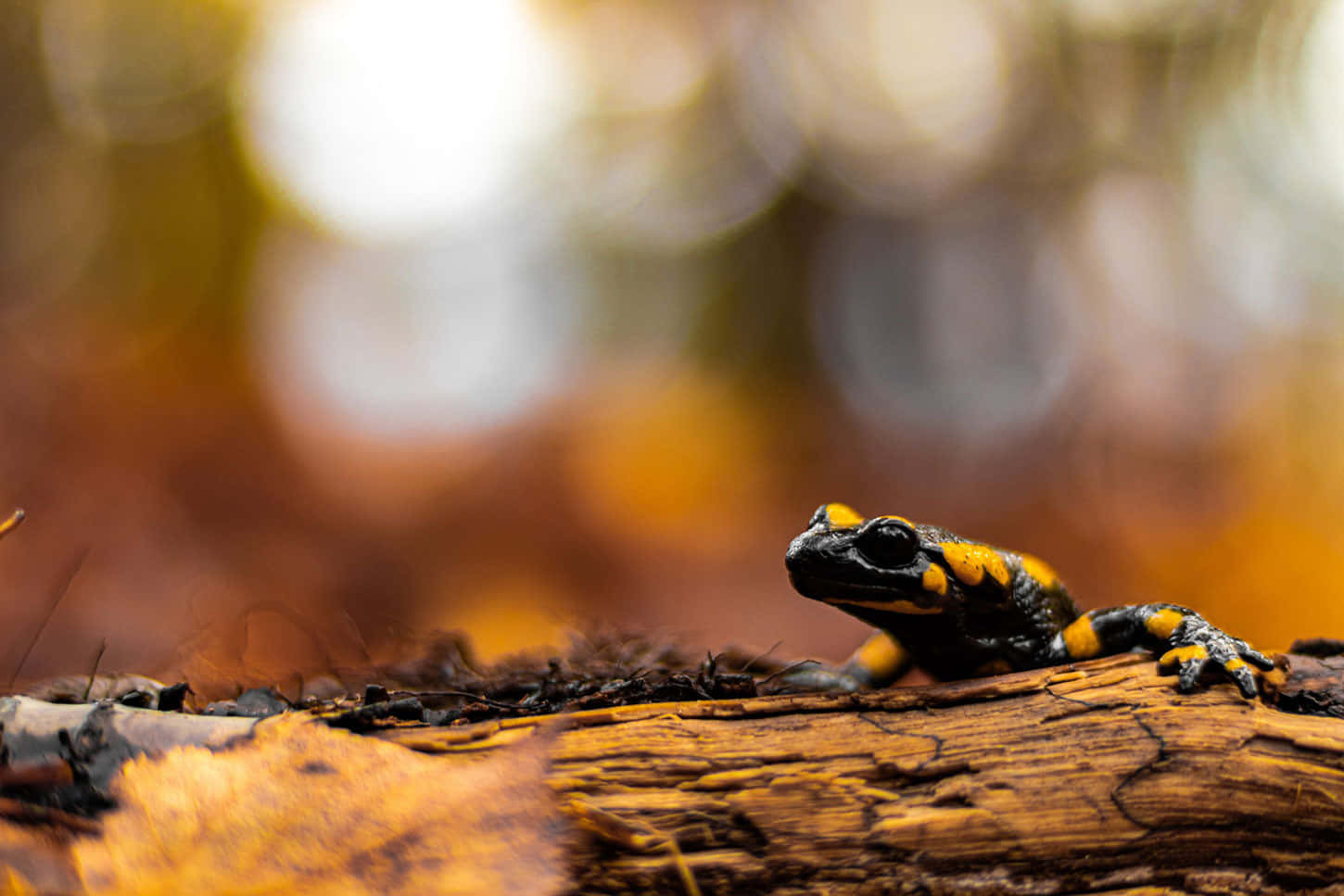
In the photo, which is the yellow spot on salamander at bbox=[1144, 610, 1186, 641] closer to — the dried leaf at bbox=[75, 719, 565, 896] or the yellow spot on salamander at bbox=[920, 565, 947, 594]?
the yellow spot on salamander at bbox=[920, 565, 947, 594]

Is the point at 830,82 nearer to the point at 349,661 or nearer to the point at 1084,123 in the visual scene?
the point at 1084,123

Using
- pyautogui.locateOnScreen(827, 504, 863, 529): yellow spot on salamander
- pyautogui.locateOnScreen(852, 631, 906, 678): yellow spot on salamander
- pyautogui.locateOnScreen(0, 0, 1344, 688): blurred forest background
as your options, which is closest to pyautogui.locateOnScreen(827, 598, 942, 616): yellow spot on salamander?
pyautogui.locateOnScreen(827, 504, 863, 529): yellow spot on salamander

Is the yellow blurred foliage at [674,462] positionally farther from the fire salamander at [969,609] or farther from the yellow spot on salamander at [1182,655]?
the yellow spot on salamander at [1182,655]

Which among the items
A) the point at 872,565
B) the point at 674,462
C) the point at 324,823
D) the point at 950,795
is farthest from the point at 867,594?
the point at 674,462

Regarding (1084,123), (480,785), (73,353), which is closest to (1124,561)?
(1084,123)

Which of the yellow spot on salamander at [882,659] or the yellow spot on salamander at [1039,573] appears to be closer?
the yellow spot on salamander at [1039,573]

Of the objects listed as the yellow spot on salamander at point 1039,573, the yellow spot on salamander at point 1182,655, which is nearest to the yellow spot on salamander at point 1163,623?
the yellow spot on salamander at point 1182,655
